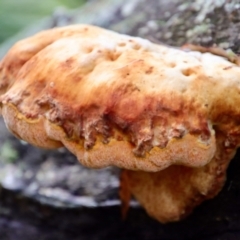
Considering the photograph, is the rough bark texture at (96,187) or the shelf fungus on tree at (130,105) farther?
the rough bark texture at (96,187)

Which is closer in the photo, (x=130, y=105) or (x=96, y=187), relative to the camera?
(x=130, y=105)

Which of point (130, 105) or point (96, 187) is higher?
point (130, 105)

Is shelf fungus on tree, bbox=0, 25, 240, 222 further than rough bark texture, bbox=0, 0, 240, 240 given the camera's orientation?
No

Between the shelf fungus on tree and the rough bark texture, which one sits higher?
the shelf fungus on tree

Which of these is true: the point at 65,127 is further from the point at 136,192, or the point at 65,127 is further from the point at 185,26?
the point at 185,26

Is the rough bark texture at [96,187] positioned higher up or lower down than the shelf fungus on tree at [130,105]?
lower down
